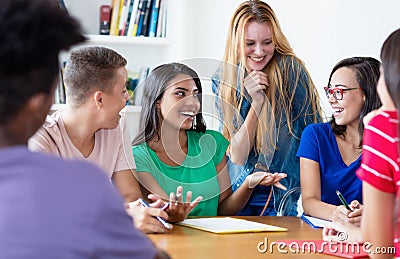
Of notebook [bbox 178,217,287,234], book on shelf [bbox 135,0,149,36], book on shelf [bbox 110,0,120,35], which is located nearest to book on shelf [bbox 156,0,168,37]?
book on shelf [bbox 135,0,149,36]

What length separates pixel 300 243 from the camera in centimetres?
182

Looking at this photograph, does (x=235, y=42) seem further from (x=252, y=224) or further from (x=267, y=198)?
(x=252, y=224)

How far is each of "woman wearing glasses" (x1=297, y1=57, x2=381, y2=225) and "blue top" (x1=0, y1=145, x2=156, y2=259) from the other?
1537 millimetres

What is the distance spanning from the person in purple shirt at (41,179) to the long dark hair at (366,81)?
1.61 meters

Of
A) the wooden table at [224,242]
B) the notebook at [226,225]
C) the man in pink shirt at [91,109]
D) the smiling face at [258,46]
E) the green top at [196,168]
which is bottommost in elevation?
the notebook at [226,225]

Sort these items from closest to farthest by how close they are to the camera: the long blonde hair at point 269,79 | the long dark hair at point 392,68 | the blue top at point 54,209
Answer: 1. the blue top at point 54,209
2. the long dark hair at point 392,68
3. the long blonde hair at point 269,79

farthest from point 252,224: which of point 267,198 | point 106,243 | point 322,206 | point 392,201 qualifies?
point 106,243

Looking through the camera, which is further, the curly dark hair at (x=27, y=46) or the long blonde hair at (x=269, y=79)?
the long blonde hair at (x=269, y=79)

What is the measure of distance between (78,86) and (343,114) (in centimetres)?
93

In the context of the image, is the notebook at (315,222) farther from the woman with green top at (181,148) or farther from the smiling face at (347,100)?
the smiling face at (347,100)

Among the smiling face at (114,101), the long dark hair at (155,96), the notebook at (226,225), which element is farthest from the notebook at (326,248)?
the smiling face at (114,101)

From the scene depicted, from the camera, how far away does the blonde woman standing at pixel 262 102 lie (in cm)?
239

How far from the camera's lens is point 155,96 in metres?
2.27

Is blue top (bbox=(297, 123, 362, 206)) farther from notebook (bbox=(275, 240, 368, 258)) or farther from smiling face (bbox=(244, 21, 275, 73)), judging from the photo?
notebook (bbox=(275, 240, 368, 258))
